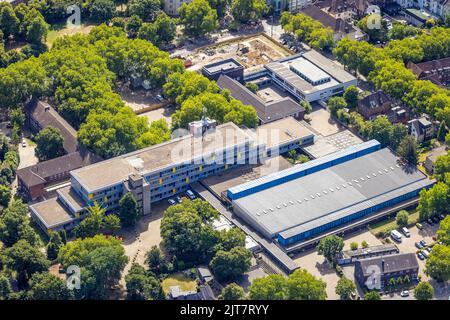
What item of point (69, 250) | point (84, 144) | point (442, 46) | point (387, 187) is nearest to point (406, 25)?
point (442, 46)

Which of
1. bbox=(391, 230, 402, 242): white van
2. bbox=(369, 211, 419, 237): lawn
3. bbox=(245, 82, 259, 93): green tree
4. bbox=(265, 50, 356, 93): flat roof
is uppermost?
bbox=(265, 50, 356, 93): flat roof

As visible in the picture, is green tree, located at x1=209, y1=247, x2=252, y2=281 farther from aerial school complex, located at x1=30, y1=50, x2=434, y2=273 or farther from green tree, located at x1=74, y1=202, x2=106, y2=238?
green tree, located at x1=74, y1=202, x2=106, y2=238

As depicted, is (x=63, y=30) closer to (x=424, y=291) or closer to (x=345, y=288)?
A: (x=345, y=288)

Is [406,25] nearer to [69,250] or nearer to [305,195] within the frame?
[305,195]

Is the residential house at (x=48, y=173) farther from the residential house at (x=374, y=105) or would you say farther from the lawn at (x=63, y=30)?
the lawn at (x=63, y=30)

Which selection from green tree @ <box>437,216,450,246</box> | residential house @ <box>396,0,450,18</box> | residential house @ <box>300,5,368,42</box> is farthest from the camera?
residential house @ <box>396,0,450,18</box>

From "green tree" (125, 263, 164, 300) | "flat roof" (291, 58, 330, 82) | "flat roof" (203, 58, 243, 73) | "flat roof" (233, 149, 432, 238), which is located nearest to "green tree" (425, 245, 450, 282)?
"flat roof" (233, 149, 432, 238)

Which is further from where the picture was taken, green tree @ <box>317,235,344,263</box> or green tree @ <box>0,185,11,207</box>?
green tree @ <box>0,185,11,207</box>

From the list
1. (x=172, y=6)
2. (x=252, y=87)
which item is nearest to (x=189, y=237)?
(x=252, y=87)
